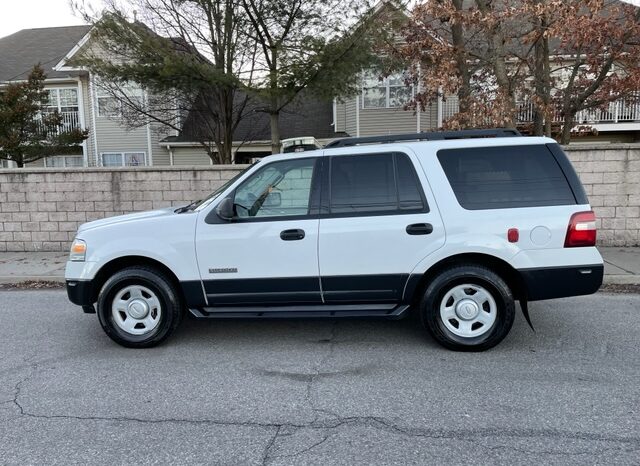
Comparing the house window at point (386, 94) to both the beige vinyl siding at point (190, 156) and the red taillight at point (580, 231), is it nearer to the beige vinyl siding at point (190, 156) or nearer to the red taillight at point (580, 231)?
the beige vinyl siding at point (190, 156)

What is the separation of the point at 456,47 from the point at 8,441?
10271 mm

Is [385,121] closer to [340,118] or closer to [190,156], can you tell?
[340,118]

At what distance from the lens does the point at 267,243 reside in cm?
434

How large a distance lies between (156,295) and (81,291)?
75 centimetres

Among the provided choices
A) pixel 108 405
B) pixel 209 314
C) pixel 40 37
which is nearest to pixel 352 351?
pixel 209 314

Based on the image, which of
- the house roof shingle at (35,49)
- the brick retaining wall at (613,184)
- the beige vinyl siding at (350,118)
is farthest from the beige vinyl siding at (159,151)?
the brick retaining wall at (613,184)

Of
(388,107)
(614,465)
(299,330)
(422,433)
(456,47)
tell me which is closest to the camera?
(614,465)

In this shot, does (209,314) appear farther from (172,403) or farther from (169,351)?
(172,403)

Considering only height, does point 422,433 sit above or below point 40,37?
below

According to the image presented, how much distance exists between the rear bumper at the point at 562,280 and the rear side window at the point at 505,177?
0.60m

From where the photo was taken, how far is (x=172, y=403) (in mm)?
3508

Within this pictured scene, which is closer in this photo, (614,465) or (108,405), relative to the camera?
(614,465)

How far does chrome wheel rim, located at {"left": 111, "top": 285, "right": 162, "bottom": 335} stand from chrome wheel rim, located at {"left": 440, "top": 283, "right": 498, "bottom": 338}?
2.75 meters

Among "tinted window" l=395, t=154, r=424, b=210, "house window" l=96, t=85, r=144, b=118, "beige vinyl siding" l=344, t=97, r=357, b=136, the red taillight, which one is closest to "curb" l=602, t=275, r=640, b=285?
the red taillight
